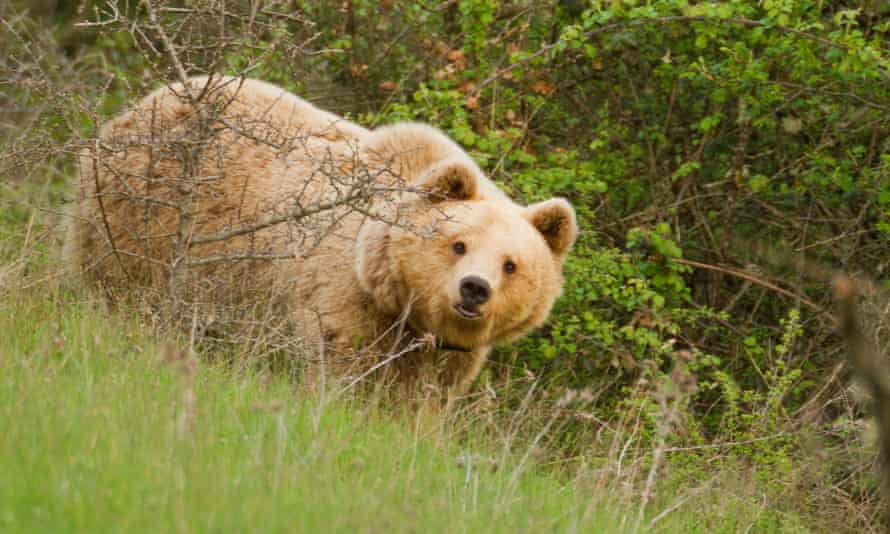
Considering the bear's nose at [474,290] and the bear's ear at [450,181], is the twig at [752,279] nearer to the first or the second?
the bear's ear at [450,181]

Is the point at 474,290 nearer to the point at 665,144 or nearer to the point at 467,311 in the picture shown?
the point at 467,311

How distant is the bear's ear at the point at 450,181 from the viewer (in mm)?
6113

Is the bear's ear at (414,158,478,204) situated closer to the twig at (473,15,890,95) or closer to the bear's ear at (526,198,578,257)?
the bear's ear at (526,198,578,257)

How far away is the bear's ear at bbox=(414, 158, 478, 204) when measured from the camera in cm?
611

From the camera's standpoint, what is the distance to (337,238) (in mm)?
6488

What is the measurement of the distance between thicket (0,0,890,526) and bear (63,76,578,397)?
0.88 meters

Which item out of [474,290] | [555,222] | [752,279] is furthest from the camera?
[752,279]

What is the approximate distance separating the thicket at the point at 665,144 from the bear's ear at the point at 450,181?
1.62m

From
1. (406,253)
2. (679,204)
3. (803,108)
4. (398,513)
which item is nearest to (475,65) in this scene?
(679,204)

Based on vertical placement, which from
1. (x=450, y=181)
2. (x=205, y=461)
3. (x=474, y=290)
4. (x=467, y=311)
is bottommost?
(x=467, y=311)

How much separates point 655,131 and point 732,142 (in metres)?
0.78

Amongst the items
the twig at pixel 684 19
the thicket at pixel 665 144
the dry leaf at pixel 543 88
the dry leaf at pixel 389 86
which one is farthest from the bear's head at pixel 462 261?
the dry leaf at pixel 389 86

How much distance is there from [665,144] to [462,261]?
376cm

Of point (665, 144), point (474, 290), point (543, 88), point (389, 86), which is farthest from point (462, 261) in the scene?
point (665, 144)
